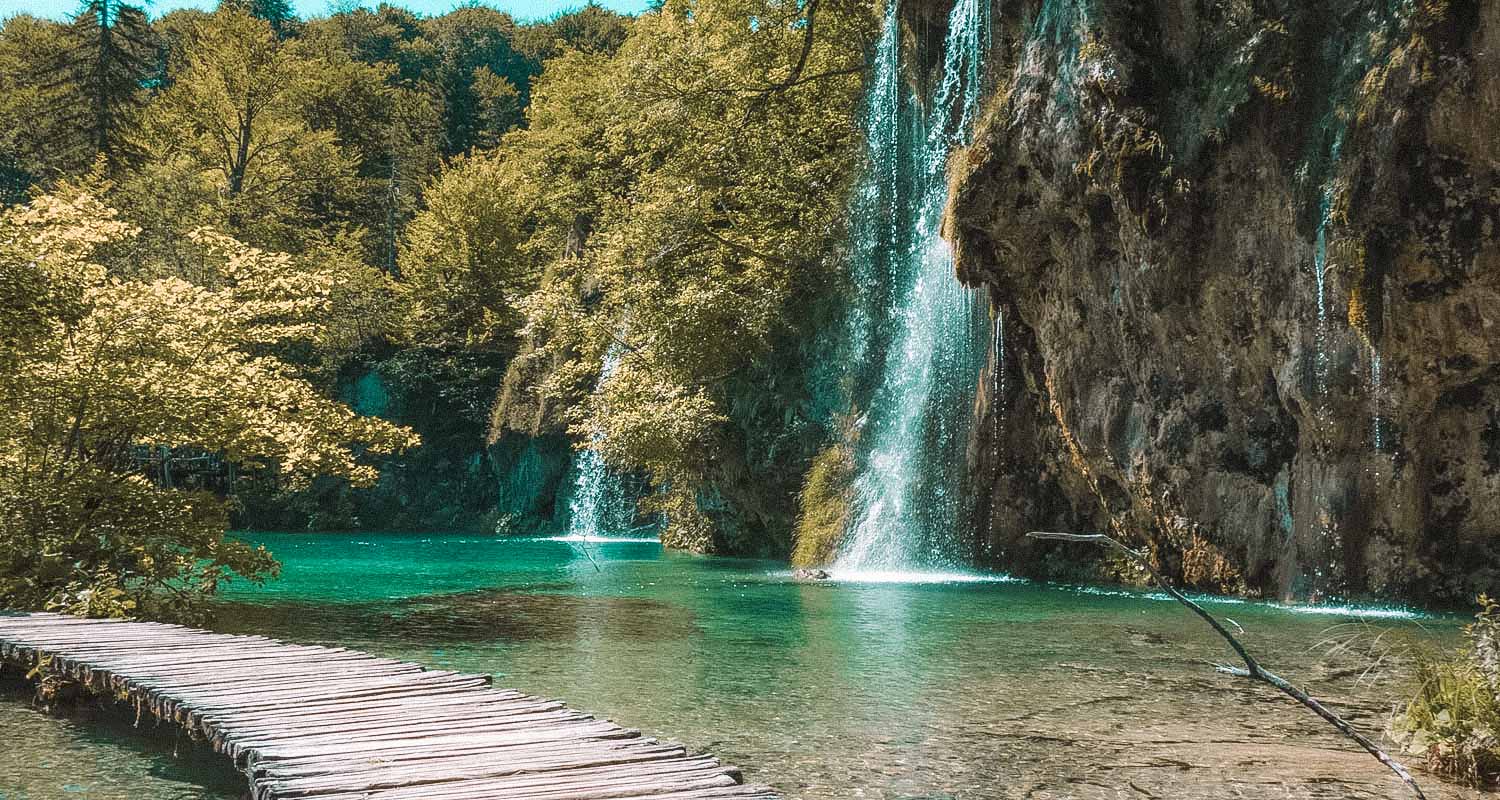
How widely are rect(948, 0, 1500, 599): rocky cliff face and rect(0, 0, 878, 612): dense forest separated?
5248 millimetres

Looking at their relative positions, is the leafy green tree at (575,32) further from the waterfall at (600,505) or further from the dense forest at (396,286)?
the waterfall at (600,505)

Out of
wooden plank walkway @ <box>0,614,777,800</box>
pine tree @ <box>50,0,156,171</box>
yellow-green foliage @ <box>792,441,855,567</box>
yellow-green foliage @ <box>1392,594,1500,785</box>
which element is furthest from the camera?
pine tree @ <box>50,0,156,171</box>

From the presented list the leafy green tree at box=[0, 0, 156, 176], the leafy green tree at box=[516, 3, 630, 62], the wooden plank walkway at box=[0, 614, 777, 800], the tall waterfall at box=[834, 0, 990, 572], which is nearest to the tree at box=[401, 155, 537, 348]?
the leafy green tree at box=[0, 0, 156, 176]

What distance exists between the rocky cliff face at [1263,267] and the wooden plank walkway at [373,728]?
36.0 ft

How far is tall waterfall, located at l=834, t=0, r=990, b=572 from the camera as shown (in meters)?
20.0

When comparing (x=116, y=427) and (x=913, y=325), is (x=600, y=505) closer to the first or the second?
(x=913, y=325)

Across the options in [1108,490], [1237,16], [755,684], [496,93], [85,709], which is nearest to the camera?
[85,709]

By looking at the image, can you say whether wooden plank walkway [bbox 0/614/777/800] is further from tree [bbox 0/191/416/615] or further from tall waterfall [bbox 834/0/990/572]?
tall waterfall [bbox 834/0/990/572]

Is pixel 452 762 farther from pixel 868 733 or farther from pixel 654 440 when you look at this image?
pixel 654 440

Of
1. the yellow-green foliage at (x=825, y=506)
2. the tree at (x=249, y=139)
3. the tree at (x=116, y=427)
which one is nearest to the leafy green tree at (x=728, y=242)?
the yellow-green foliage at (x=825, y=506)

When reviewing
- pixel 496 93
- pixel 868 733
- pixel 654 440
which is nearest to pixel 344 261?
pixel 654 440

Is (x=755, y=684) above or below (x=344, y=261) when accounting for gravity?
below

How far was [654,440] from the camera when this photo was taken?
24219 millimetres

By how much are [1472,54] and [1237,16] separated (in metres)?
3.11
